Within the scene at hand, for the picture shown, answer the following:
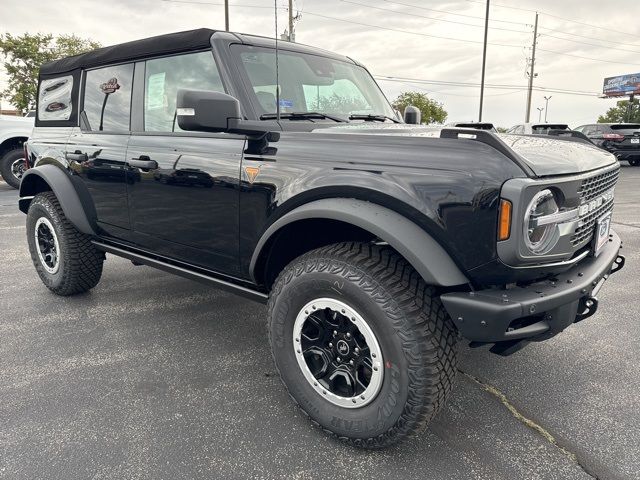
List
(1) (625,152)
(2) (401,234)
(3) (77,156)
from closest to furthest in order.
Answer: (2) (401,234) < (3) (77,156) < (1) (625,152)

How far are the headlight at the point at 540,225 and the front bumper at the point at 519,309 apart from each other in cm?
17

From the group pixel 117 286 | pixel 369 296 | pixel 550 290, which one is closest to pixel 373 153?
pixel 369 296

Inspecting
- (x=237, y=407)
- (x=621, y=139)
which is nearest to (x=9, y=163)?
(x=237, y=407)

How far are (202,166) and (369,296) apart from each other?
49.5 inches

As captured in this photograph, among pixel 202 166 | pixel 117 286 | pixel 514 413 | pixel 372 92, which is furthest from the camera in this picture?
pixel 117 286

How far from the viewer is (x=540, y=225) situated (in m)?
1.69

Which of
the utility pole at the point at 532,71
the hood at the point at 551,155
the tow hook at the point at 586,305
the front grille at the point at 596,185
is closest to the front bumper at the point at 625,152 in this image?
the front grille at the point at 596,185

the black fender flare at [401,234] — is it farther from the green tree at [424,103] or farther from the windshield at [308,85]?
the green tree at [424,103]

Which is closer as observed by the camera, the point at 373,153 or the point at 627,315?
the point at 373,153

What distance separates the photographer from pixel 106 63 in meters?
3.41

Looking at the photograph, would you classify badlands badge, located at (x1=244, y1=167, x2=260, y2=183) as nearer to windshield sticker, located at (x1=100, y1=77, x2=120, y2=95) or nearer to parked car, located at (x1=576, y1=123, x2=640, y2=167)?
windshield sticker, located at (x1=100, y1=77, x2=120, y2=95)

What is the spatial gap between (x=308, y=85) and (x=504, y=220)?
1673mm

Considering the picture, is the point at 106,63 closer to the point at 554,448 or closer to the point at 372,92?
the point at 372,92

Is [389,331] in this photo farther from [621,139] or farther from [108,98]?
[621,139]
